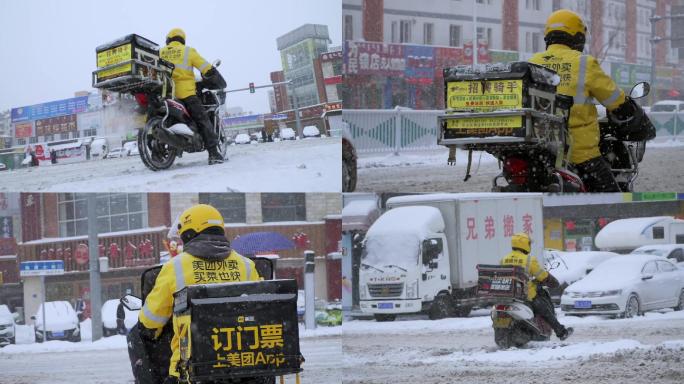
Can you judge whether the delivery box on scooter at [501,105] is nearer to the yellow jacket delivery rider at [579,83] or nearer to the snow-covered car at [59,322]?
the yellow jacket delivery rider at [579,83]

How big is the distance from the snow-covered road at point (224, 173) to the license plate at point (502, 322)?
1291 millimetres

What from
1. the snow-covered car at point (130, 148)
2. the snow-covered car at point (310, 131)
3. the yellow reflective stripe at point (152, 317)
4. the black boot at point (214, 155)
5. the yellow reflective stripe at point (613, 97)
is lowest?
the yellow reflective stripe at point (152, 317)

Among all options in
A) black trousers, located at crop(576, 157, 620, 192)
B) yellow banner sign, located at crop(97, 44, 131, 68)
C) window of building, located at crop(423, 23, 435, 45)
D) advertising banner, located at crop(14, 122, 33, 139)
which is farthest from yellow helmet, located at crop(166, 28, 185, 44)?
black trousers, located at crop(576, 157, 620, 192)

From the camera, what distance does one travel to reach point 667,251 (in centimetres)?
734

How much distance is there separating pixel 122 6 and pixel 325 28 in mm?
1362

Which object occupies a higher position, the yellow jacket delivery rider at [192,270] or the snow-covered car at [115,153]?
the snow-covered car at [115,153]

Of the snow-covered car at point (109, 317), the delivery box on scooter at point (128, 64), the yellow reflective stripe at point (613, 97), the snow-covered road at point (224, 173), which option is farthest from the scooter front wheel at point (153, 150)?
the yellow reflective stripe at point (613, 97)

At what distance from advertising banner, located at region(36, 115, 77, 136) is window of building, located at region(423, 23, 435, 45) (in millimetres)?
2482

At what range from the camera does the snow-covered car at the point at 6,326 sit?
23.5ft

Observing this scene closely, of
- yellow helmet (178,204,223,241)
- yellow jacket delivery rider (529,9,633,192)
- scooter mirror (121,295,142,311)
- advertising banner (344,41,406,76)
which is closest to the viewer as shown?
yellow helmet (178,204,223,241)

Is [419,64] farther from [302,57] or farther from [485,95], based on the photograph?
[302,57]

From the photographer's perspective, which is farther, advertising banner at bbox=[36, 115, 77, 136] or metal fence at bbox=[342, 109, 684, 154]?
advertising banner at bbox=[36, 115, 77, 136]

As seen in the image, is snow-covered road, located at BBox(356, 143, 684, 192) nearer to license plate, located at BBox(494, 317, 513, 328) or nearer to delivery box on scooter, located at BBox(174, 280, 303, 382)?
license plate, located at BBox(494, 317, 513, 328)

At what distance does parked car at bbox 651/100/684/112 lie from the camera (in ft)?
20.1
